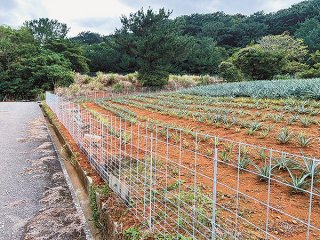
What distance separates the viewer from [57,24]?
1908 inches

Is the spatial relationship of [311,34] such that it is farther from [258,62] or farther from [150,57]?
[150,57]

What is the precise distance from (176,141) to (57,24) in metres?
49.6

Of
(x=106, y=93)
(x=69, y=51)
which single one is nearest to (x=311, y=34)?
(x=106, y=93)

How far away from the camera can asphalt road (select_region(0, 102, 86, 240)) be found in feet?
10.0

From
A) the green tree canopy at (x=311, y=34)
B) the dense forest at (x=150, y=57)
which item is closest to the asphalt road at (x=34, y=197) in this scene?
the dense forest at (x=150, y=57)

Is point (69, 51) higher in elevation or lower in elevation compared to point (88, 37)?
lower

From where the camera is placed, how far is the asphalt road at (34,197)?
306cm

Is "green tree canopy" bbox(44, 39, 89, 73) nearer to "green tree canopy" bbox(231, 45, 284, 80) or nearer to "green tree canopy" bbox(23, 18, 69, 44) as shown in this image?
"green tree canopy" bbox(23, 18, 69, 44)

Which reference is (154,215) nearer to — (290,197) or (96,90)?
(290,197)

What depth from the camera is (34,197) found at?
389cm

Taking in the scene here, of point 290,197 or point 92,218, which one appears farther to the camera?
point 92,218

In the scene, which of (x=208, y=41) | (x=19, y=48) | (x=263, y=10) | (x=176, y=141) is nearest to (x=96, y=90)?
(x=19, y=48)

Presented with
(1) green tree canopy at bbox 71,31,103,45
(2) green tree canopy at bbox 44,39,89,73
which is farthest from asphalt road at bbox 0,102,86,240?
(1) green tree canopy at bbox 71,31,103,45

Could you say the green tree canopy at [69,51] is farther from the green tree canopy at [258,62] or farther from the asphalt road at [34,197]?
the asphalt road at [34,197]
